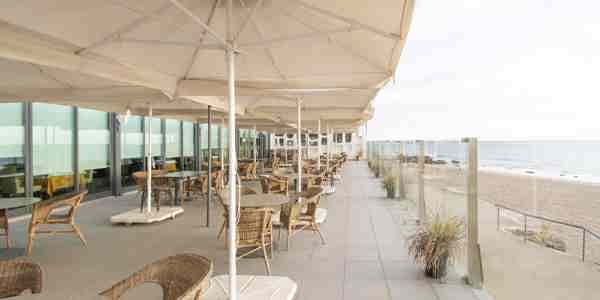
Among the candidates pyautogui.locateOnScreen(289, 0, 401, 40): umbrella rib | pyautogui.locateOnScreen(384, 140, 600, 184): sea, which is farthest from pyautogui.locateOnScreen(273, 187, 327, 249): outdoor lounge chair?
pyautogui.locateOnScreen(289, 0, 401, 40): umbrella rib

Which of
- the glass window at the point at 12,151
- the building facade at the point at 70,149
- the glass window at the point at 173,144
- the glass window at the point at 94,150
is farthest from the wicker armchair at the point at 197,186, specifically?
the glass window at the point at 173,144

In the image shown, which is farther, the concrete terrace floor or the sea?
the concrete terrace floor

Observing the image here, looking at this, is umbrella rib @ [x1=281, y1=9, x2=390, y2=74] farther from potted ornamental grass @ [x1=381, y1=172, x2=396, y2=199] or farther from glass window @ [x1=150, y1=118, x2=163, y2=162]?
glass window @ [x1=150, y1=118, x2=163, y2=162]

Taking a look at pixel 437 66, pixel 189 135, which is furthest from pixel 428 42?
pixel 189 135

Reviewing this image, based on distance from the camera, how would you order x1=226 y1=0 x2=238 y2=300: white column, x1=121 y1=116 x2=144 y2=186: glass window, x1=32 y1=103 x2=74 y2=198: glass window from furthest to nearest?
x1=121 y1=116 x2=144 y2=186: glass window
x1=32 y1=103 x2=74 y2=198: glass window
x1=226 y1=0 x2=238 y2=300: white column

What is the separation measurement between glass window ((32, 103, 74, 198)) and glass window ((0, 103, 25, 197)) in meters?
0.30

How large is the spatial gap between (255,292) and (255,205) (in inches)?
52.7

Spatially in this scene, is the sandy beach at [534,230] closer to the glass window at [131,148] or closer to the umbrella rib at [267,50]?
the umbrella rib at [267,50]

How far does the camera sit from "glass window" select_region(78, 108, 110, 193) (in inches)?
376

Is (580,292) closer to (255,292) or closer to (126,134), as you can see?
(255,292)

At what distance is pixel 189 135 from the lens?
597 inches

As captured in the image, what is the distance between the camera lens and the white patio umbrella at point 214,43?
250 centimetres

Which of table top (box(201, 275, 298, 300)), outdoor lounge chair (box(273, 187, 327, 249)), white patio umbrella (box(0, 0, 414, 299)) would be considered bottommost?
table top (box(201, 275, 298, 300))

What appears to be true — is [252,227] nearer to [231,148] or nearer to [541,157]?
[231,148]
